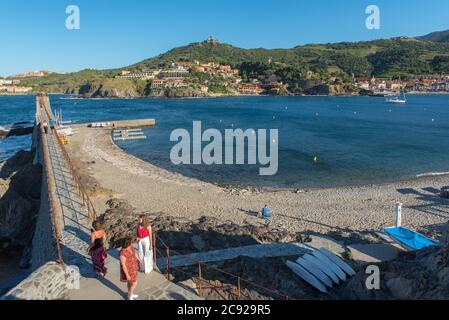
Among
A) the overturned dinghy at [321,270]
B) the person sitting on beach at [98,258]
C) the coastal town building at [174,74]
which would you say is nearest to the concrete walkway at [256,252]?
the overturned dinghy at [321,270]

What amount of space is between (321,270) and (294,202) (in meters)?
9.79

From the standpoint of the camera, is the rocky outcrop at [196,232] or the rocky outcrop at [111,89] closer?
the rocky outcrop at [196,232]

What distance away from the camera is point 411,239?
12.6 metres

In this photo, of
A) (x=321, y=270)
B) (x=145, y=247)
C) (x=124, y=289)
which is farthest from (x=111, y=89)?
(x=124, y=289)

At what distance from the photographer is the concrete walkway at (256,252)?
1027 cm

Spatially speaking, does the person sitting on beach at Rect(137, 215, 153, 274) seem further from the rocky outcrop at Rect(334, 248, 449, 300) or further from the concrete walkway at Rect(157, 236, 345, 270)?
the rocky outcrop at Rect(334, 248, 449, 300)

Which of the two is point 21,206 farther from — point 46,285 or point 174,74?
point 174,74

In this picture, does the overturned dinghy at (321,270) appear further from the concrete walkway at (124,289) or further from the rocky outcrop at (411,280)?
the concrete walkway at (124,289)

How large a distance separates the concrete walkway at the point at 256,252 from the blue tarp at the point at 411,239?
7.06 feet

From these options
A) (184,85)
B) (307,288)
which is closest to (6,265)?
(307,288)

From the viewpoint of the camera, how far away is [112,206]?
16.2 meters

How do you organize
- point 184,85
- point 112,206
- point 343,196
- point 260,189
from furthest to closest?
point 184,85 → point 260,189 → point 343,196 → point 112,206

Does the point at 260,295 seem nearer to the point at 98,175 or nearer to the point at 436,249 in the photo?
the point at 436,249

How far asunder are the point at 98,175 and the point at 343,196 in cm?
1548
